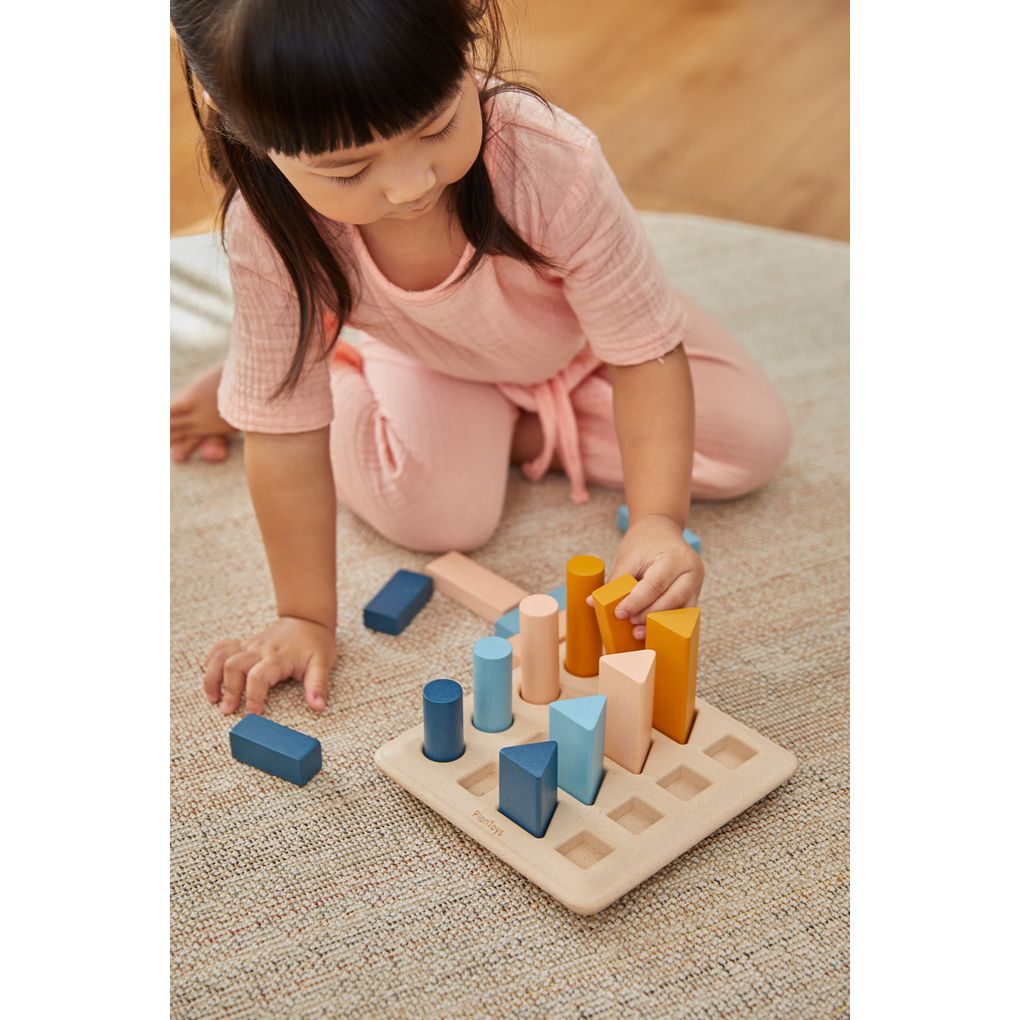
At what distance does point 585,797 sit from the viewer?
739 mm

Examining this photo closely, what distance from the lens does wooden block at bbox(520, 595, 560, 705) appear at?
800 mm

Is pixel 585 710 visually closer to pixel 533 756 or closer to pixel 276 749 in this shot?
pixel 533 756

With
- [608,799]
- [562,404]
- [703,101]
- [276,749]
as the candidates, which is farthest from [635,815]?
[703,101]

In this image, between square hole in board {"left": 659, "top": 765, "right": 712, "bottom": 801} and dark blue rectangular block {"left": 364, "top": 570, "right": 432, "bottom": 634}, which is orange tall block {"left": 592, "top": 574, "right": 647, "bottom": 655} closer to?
square hole in board {"left": 659, "top": 765, "right": 712, "bottom": 801}

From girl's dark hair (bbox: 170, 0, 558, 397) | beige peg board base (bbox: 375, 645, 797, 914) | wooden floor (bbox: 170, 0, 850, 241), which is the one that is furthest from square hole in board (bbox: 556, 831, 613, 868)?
wooden floor (bbox: 170, 0, 850, 241)

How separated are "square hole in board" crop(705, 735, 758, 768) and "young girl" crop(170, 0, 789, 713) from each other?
3.9 inches

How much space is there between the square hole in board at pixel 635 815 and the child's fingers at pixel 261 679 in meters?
0.29

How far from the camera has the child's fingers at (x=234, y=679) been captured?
34.5 inches

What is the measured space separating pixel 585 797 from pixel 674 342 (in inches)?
14.2

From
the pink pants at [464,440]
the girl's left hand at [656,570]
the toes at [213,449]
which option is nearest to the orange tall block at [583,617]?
the girl's left hand at [656,570]

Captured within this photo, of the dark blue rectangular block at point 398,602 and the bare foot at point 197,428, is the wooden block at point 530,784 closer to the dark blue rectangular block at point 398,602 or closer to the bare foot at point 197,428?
the dark blue rectangular block at point 398,602

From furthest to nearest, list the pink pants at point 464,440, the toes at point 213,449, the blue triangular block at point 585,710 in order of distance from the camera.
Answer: the toes at point 213,449, the pink pants at point 464,440, the blue triangular block at point 585,710

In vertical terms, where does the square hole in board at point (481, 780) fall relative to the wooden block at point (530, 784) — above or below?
below

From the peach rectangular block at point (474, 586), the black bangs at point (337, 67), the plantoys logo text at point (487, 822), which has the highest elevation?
the black bangs at point (337, 67)
